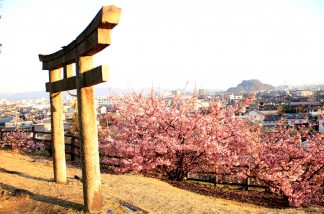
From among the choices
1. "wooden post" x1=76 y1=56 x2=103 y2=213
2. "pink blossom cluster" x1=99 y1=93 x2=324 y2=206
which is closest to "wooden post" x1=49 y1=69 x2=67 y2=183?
"wooden post" x1=76 y1=56 x2=103 y2=213

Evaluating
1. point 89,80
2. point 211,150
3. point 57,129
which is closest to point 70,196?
point 57,129

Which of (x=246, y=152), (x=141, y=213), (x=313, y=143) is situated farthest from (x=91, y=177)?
(x=313, y=143)

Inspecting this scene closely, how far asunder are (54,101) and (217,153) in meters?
6.50

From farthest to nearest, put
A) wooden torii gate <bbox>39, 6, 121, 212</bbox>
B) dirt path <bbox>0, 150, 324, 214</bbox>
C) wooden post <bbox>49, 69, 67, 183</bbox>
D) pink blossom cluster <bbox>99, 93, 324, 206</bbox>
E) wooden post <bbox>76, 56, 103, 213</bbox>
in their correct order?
1. pink blossom cluster <bbox>99, 93, 324, 206</bbox>
2. wooden post <bbox>49, 69, 67, 183</bbox>
3. dirt path <bbox>0, 150, 324, 214</bbox>
4. wooden post <bbox>76, 56, 103, 213</bbox>
5. wooden torii gate <bbox>39, 6, 121, 212</bbox>

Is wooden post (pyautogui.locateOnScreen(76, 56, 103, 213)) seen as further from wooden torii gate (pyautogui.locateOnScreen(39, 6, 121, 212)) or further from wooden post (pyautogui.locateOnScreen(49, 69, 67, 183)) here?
wooden post (pyautogui.locateOnScreen(49, 69, 67, 183))

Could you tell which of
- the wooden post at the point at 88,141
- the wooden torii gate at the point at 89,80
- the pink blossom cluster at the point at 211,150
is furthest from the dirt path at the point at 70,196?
the pink blossom cluster at the point at 211,150

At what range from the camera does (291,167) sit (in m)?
11.3

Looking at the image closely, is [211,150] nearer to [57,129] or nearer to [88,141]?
[57,129]

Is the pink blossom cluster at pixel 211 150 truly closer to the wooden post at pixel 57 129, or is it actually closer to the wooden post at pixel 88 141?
the wooden post at pixel 57 129

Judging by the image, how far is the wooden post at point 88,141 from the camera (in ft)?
18.4

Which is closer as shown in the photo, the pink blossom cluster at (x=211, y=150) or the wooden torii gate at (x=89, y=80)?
the wooden torii gate at (x=89, y=80)

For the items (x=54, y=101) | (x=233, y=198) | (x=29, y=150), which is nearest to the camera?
(x=54, y=101)

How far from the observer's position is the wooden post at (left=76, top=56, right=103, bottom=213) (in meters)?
5.59

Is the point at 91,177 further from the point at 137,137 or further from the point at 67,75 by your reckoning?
the point at 137,137
